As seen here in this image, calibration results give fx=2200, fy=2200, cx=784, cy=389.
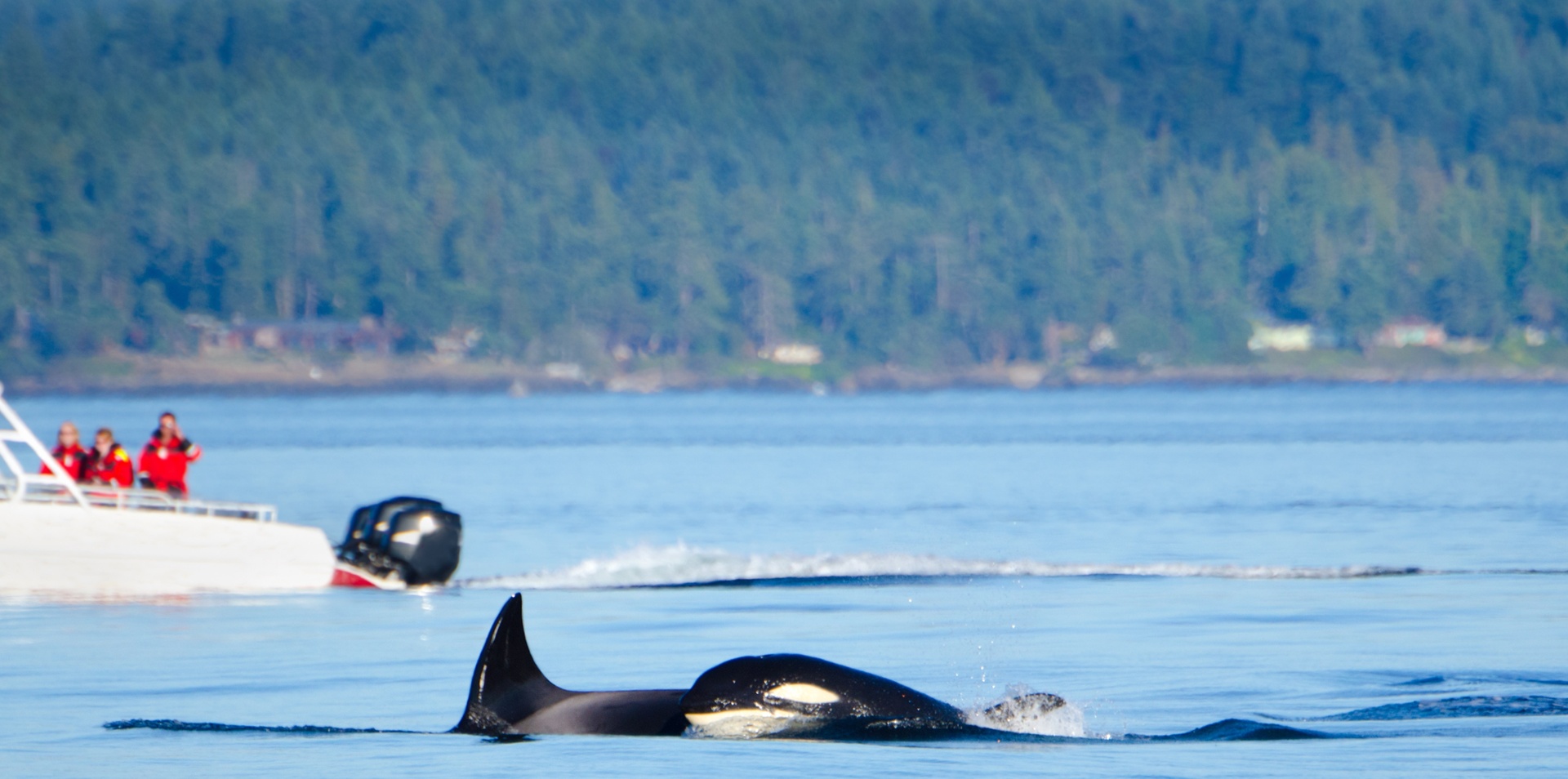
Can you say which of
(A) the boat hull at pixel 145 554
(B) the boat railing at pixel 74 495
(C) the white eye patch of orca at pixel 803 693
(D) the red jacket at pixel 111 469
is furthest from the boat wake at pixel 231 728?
(D) the red jacket at pixel 111 469

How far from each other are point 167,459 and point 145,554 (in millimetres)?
1367

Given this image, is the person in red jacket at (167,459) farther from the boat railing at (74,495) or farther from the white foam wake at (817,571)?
the white foam wake at (817,571)

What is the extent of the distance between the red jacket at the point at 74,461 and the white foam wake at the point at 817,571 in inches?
237

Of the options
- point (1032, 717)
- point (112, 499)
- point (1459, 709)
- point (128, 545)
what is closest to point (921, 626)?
point (1459, 709)

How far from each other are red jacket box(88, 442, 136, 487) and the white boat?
305mm

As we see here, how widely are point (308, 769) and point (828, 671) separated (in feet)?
15.9

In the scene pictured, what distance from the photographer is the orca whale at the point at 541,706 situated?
52.3 feet

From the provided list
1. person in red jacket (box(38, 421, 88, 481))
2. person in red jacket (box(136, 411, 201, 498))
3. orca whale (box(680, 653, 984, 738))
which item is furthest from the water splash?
person in red jacket (box(38, 421, 88, 481))

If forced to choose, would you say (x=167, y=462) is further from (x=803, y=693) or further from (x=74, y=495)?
(x=803, y=693)

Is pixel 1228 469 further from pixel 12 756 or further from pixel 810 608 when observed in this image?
pixel 12 756

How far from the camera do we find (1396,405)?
160m

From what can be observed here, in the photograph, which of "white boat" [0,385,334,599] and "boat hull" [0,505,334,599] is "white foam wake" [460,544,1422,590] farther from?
"white boat" [0,385,334,599]

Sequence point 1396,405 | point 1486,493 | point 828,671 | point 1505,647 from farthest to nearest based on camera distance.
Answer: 1. point 1396,405
2. point 1486,493
3. point 1505,647
4. point 828,671

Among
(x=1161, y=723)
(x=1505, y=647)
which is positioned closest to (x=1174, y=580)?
(x=1505, y=647)
